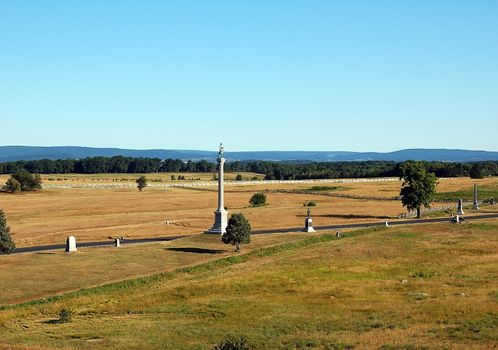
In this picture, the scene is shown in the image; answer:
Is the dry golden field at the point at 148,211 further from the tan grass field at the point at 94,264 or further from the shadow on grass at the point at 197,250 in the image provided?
the shadow on grass at the point at 197,250

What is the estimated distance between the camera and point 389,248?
186 feet

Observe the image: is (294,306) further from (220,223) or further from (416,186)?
(416,186)

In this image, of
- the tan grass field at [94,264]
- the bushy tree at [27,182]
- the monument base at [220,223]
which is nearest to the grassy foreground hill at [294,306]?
the tan grass field at [94,264]

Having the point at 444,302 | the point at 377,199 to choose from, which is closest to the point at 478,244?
the point at 444,302

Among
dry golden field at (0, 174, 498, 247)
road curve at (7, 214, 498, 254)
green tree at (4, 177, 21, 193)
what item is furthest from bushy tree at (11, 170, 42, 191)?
road curve at (7, 214, 498, 254)

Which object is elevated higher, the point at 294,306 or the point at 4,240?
the point at 4,240

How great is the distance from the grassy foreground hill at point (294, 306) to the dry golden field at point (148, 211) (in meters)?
20.9

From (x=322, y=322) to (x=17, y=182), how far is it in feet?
354

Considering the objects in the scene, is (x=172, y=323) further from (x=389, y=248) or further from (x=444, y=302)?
(x=389, y=248)

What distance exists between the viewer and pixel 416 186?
85312 millimetres

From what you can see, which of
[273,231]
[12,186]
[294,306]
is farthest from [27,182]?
[294,306]

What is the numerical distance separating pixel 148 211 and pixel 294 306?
63.9 m

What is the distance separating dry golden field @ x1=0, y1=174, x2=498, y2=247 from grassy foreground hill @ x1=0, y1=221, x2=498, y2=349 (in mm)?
20935

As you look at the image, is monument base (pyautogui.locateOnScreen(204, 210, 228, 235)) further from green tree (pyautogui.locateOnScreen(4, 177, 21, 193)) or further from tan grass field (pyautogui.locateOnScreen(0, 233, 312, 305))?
green tree (pyautogui.locateOnScreen(4, 177, 21, 193))
